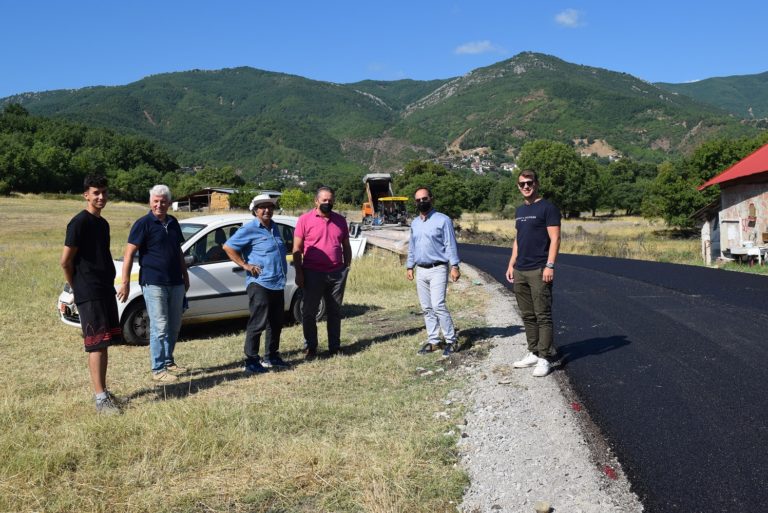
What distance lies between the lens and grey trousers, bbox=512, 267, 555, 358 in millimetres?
6289

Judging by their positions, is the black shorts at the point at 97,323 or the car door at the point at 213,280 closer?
the black shorts at the point at 97,323

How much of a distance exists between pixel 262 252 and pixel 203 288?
2.34 meters

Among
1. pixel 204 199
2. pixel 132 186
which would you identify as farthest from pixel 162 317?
pixel 132 186

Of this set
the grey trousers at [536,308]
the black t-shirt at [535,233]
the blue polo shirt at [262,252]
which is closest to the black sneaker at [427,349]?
the grey trousers at [536,308]

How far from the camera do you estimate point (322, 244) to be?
739 cm

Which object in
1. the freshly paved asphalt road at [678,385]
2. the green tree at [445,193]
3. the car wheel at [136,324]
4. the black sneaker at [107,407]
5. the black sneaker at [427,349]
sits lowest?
the freshly paved asphalt road at [678,385]

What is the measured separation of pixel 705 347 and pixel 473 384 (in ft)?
10.3

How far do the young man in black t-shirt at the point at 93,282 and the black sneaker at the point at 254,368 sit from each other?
1612mm

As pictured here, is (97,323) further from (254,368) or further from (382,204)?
(382,204)

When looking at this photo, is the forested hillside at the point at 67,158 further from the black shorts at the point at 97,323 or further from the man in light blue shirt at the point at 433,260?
the black shorts at the point at 97,323

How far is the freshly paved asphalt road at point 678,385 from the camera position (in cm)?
378

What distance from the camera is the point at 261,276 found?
23.0 ft

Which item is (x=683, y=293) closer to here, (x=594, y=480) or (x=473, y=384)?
(x=473, y=384)

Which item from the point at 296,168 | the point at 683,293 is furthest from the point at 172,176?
the point at 683,293
